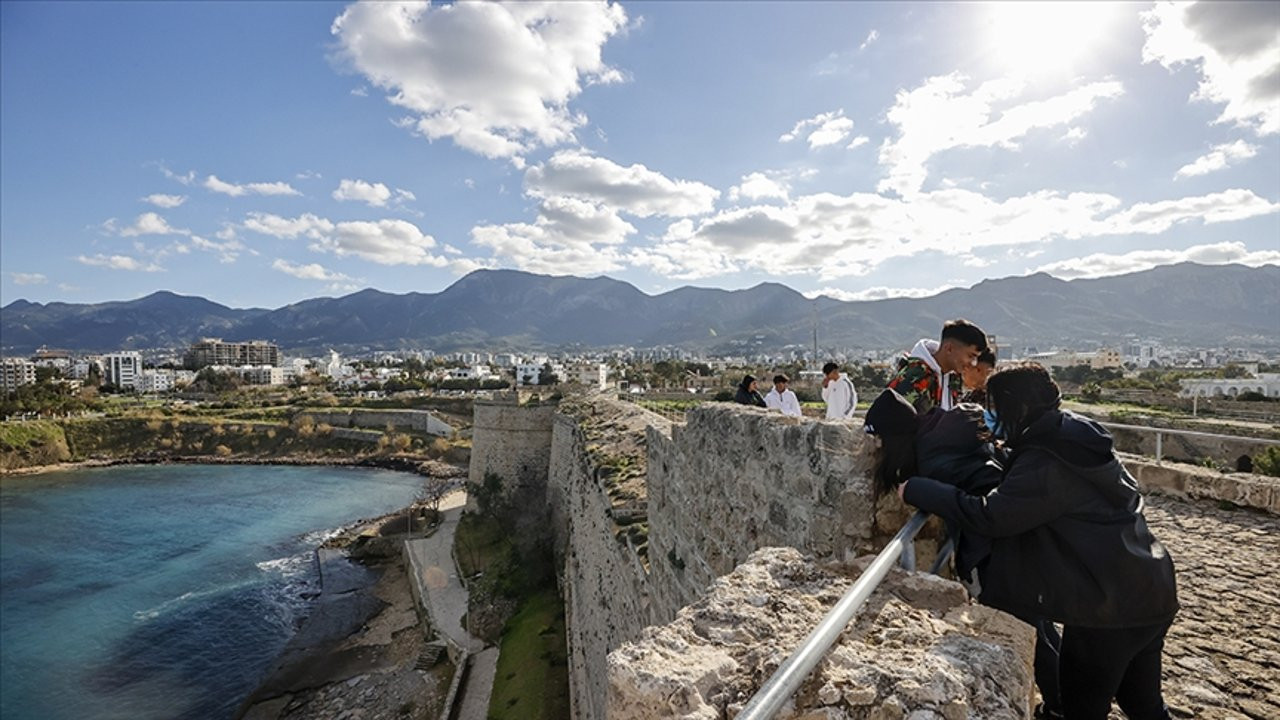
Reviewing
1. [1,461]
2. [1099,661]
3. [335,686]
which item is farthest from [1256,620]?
[1,461]

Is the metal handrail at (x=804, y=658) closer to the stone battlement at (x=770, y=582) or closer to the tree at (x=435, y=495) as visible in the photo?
the stone battlement at (x=770, y=582)

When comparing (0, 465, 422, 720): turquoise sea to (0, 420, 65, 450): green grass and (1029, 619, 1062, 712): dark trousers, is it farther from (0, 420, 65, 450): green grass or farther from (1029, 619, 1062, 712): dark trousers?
(1029, 619, 1062, 712): dark trousers

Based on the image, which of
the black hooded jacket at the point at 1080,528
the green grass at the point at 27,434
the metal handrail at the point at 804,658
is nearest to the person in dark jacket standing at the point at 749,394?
the black hooded jacket at the point at 1080,528

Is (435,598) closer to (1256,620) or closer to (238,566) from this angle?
(238,566)

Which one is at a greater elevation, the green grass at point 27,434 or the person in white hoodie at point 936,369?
the person in white hoodie at point 936,369

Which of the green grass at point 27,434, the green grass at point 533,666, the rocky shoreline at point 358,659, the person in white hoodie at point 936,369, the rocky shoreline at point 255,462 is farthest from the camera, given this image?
the green grass at point 27,434

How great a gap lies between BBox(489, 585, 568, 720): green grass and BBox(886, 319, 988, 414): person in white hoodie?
12804 millimetres

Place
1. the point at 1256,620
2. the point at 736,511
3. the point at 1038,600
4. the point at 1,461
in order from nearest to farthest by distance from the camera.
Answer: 1. the point at 1038,600
2. the point at 1256,620
3. the point at 736,511
4. the point at 1,461

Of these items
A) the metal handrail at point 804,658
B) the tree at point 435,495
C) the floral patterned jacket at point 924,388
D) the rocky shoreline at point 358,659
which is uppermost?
the floral patterned jacket at point 924,388

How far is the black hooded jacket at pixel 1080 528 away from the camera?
7.19 ft

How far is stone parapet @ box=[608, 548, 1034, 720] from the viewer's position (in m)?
1.61

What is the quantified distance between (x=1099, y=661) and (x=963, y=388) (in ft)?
6.59

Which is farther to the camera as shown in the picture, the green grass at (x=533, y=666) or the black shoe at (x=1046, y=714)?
the green grass at (x=533, y=666)

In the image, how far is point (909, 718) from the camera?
154 centimetres
